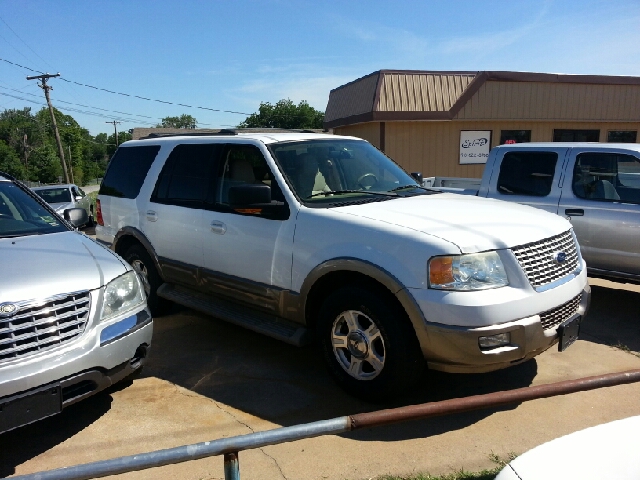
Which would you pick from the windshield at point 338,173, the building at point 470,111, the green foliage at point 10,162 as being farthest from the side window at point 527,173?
the green foliage at point 10,162

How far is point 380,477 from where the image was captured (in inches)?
117

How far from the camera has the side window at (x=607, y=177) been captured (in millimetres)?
5844

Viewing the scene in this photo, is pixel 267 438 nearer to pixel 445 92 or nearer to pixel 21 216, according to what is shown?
pixel 21 216

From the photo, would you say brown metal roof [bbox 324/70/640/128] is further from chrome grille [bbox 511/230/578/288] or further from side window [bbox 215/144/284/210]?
chrome grille [bbox 511/230/578/288]

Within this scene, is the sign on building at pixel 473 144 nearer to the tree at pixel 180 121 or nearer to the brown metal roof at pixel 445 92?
the brown metal roof at pixel 445 92

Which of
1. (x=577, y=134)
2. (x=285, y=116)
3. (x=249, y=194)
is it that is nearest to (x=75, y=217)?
(x=249, y=194)

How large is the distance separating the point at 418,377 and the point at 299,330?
1022 mm

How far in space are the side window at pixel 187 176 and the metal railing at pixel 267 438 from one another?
3438 mm

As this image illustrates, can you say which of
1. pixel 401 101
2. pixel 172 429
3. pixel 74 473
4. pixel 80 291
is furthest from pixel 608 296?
pixel 401 101

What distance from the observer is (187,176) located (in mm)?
5176

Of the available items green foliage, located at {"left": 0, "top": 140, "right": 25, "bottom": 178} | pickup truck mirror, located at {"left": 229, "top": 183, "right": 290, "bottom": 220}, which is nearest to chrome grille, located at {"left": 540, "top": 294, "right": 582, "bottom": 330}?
pickup truck mirror, located at {"left": 229, "top": 183, "right": 290, "bottom": 220}

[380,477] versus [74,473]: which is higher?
[74,473]

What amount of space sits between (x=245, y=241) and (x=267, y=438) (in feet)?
9.38

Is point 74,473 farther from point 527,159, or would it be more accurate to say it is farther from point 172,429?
point 527,159
